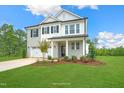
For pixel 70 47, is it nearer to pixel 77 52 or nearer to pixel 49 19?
pixel 77 52

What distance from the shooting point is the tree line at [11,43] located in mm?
16797

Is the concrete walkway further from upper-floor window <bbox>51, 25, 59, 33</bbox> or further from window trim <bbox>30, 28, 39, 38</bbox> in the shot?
window trim <bbox>30, 28, 39, 38</bbox>

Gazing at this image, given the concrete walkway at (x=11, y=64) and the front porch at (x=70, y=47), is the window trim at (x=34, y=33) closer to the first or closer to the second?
the front porch at (x=70, y=47)

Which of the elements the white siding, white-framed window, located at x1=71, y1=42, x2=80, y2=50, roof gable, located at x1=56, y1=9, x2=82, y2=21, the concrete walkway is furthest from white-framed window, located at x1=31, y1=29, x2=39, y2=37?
the concrete walkway

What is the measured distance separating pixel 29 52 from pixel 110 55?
Result: 34.5 feet

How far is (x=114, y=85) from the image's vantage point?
6.11 meters

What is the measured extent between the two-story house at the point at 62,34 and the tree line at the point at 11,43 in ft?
4.45

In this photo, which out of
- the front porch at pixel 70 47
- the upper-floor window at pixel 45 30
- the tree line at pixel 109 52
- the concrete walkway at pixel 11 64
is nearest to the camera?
the concrete walkway at pixel 11 64

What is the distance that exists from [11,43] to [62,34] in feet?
20.5

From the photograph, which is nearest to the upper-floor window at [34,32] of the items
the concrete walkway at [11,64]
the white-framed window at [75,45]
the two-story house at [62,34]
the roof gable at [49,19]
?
the two-story house at [62,34]

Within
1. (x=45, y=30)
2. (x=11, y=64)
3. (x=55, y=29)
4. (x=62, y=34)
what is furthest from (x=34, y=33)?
(x=11, y=64)

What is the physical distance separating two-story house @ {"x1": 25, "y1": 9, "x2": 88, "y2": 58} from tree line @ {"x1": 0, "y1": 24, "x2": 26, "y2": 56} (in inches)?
53.4

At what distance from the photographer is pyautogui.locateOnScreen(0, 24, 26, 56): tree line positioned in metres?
16.8
